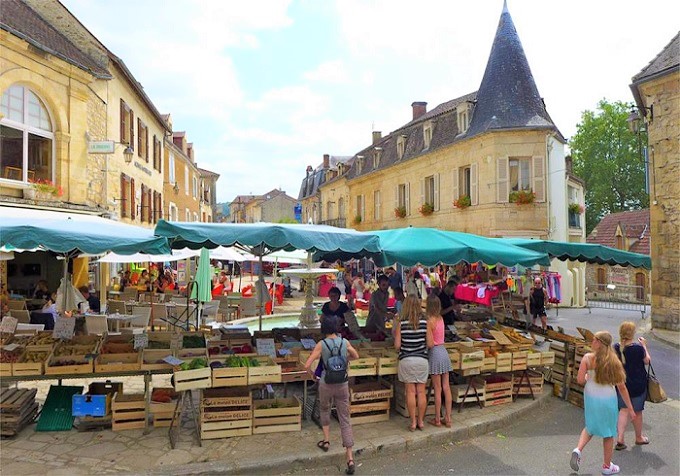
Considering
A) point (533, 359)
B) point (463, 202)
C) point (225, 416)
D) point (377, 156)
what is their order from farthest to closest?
point (377, 156)
point (463, 202)
point (533, 359)
point (225, 416)

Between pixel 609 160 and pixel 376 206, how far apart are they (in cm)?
1986

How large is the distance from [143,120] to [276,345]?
1625cm

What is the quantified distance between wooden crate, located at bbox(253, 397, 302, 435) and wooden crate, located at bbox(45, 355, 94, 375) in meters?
1.93

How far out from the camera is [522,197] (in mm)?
18828

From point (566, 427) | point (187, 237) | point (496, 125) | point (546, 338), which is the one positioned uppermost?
point (496, 125)

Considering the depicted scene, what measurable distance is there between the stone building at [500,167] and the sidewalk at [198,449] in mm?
14811

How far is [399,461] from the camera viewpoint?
4.86 metres

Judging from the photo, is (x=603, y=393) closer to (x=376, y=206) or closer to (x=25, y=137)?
(x=25, y=137)

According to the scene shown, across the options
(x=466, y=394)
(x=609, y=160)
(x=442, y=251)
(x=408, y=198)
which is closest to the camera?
(x=466, y=394)

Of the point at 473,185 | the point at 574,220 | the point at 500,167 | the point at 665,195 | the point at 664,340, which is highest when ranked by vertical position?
the point at 500,167

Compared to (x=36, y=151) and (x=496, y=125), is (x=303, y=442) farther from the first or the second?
(x=496, y=125)

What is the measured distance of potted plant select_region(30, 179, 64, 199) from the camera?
11.6 meters

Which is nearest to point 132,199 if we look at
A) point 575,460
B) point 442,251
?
point 442,251

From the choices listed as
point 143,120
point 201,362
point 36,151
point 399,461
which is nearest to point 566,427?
point 399,461
